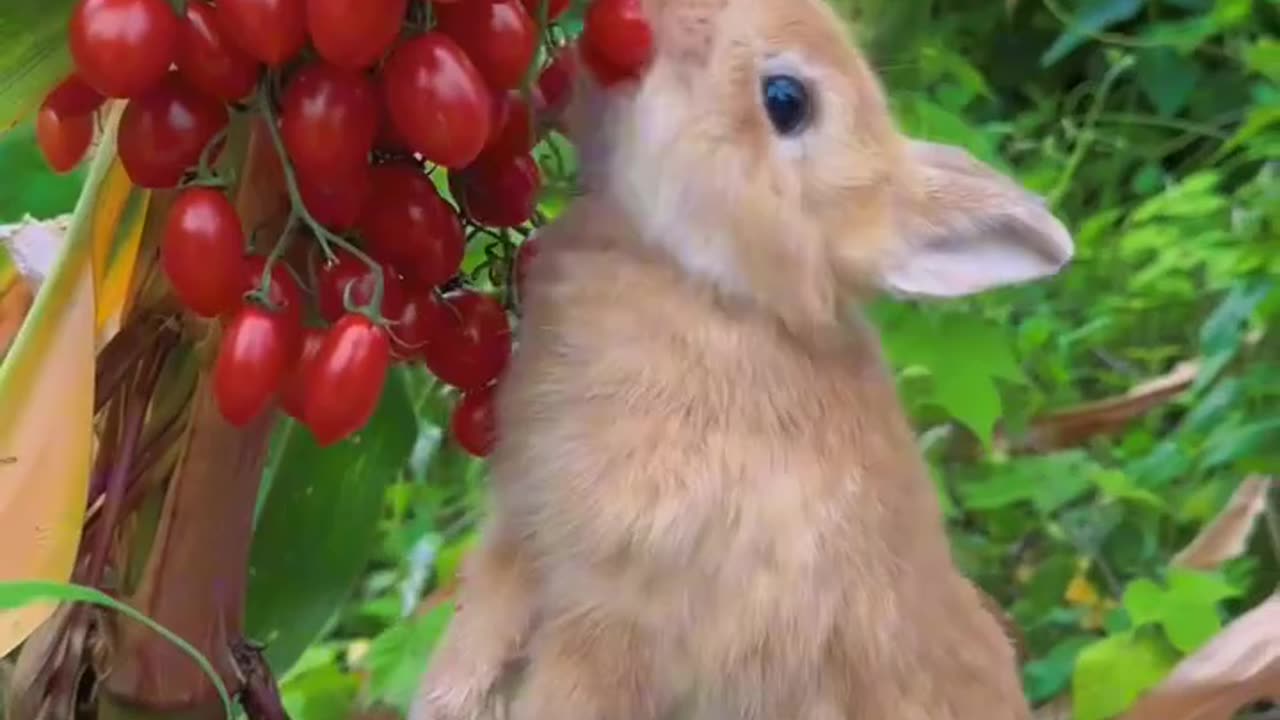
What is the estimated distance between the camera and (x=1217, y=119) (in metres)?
2.04

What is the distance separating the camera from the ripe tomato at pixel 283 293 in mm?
479

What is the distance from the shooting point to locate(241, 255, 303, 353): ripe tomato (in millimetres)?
479

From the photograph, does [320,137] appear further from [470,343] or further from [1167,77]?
[1167,77]

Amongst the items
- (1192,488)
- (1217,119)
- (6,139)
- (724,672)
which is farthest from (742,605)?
(1217,119)

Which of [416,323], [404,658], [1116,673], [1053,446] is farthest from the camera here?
[1053,446]

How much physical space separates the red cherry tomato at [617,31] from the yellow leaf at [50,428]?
153 mm

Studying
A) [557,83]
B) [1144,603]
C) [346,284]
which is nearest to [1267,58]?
[1144,603]

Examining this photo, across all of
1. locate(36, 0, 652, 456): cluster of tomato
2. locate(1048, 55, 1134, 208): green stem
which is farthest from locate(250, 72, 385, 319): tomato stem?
locate(1048, 55, 1134, 208): green stem

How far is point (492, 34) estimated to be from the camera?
0.47 m

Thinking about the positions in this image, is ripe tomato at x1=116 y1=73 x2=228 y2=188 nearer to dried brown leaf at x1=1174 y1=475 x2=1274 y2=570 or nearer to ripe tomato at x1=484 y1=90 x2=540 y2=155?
ripe tomato at x1=484 y1=90 x2=540 y2=155

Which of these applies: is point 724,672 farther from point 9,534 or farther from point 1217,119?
point 1217,119

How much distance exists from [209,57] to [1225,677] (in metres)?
0.65

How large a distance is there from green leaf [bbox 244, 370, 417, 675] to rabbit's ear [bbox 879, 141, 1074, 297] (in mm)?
249

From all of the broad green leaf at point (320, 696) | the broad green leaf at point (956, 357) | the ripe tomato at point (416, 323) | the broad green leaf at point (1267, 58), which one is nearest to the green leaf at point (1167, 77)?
the broad green leaf at point (1267, 58)
